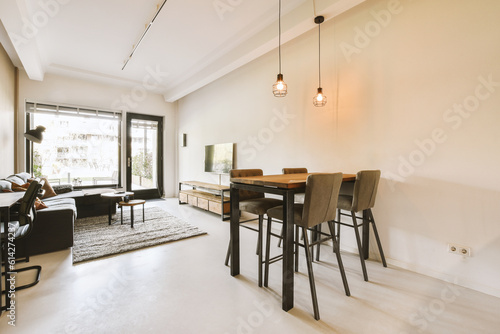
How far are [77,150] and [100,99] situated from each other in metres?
1.39

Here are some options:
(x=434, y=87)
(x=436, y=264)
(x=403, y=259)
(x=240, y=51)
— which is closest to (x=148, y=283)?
(x=403, y=259)

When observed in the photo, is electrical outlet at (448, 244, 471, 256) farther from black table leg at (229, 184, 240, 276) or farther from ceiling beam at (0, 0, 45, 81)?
ceiling beam at (0, 0, 45, 81)

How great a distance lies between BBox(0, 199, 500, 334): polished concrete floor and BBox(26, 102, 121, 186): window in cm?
367

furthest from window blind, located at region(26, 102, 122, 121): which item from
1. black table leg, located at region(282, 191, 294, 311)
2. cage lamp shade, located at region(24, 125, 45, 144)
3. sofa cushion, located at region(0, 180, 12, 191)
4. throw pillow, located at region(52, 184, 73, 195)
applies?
black table leg, located at region(282, 191, 294, 311)

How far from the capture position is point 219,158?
4.96m

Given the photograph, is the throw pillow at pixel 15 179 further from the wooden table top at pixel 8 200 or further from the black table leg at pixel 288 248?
the black table leg at pixel 288 248

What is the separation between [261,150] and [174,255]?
2.21 m

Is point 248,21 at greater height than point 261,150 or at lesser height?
greater

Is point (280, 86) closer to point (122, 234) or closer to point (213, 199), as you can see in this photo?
point (213, 199)

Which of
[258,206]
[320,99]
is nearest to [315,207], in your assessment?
[258,206]

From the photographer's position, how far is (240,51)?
12.1ft

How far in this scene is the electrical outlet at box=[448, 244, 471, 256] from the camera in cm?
198

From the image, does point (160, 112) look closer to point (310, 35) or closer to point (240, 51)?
point (240, 51)

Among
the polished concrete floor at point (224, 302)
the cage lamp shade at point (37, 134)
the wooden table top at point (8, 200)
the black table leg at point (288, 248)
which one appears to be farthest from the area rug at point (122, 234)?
the black table leg at point (288, 248)
